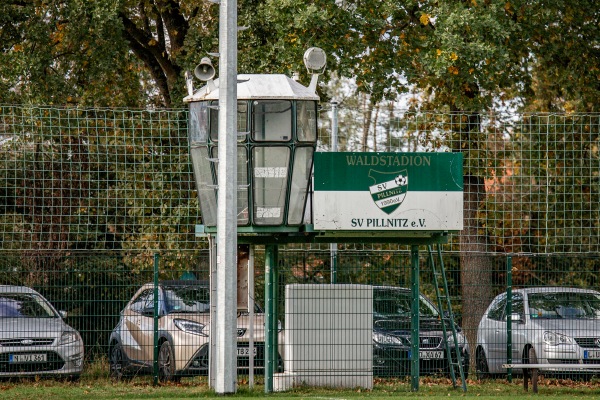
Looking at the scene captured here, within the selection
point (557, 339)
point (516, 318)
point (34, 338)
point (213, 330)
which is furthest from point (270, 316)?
point (557, 339)

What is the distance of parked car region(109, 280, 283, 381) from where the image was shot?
1562cm

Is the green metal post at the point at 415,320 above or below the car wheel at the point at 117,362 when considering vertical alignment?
above

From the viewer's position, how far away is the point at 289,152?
14.1 m

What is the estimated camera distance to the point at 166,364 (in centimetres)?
1578

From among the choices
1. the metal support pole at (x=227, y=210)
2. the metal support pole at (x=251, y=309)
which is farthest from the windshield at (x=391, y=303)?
the metal support pole at (x=227, y=210)

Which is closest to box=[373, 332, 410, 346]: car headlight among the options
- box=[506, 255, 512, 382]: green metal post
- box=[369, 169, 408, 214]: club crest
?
box=[506, 255, 512, 382]: green metal post

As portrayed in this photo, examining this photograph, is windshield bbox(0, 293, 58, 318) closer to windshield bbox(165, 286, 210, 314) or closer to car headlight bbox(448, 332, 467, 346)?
windshield bbox(165, 286, 210, 314)

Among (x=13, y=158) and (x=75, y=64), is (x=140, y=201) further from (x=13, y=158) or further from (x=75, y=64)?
(x=75, y=64)

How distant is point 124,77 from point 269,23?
18.1 ft

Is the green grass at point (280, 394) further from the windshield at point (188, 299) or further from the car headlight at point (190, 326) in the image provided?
the windshield at point (188, 299)

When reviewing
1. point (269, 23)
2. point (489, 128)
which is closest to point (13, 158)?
point (269, 23)

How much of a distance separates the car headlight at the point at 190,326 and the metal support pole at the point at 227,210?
8.31 feet

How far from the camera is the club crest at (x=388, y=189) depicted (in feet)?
45.8

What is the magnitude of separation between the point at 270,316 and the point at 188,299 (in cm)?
221
